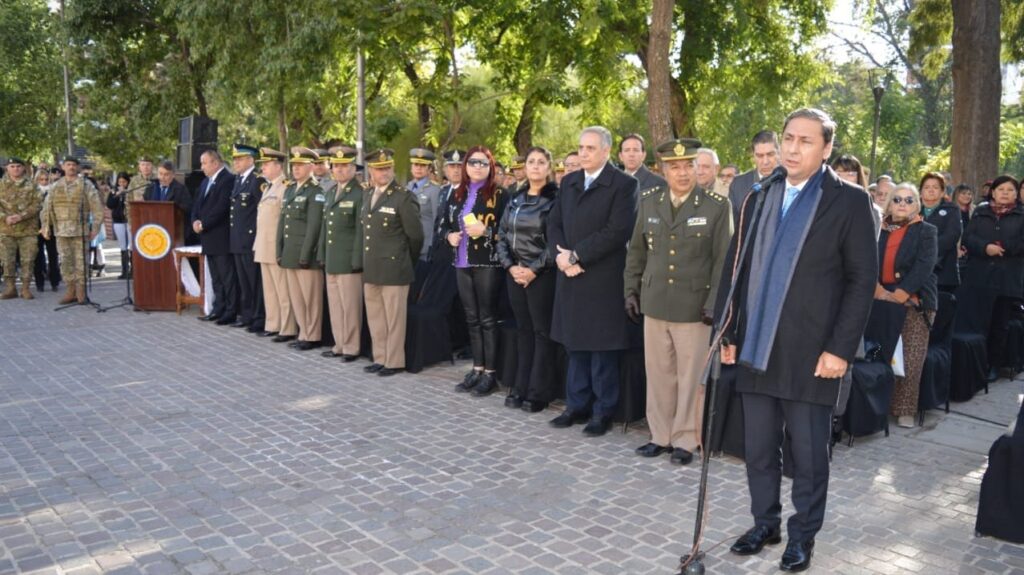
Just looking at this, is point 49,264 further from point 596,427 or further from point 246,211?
point 596,427

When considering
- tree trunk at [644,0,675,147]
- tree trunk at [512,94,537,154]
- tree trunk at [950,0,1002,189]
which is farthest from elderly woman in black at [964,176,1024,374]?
tree trunk at [512,94,537,154]

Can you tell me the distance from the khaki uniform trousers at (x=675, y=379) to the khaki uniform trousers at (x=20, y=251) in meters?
11.1

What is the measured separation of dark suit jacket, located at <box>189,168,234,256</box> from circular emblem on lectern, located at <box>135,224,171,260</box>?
0.97 metres

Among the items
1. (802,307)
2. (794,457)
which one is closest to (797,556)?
(794,457)

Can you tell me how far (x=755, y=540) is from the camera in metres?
4.27

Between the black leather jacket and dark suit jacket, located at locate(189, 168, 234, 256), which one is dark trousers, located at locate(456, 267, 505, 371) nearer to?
the black leather jacket

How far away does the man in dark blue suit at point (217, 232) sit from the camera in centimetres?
1081

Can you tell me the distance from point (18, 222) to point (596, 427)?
10.7 m

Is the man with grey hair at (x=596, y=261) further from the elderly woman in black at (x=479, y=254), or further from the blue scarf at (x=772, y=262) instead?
the blue scarf at (x=772, y=262)

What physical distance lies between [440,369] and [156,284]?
528cm

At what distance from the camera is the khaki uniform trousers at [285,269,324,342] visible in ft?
31.0

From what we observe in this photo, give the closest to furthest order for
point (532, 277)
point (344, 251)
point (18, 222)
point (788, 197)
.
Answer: point (788, 197) < point (532, 277) < point (344, 251) < point (18, 222)

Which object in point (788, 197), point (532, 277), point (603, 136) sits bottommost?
point (532, 277)

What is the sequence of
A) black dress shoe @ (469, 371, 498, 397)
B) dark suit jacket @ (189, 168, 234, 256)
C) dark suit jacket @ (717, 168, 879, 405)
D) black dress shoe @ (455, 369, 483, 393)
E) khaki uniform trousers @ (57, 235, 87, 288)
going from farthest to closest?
khaki uniform trousers @ (57, 235, 87, 288)
dark suit jacket @ (189, 168, 234, 256)
black dress shoe @ (455, 369, 483, 393)
black dress shoe @ (469, 371, 498, 397)
dark suit jacket @ (717, 168, 879, 405)
